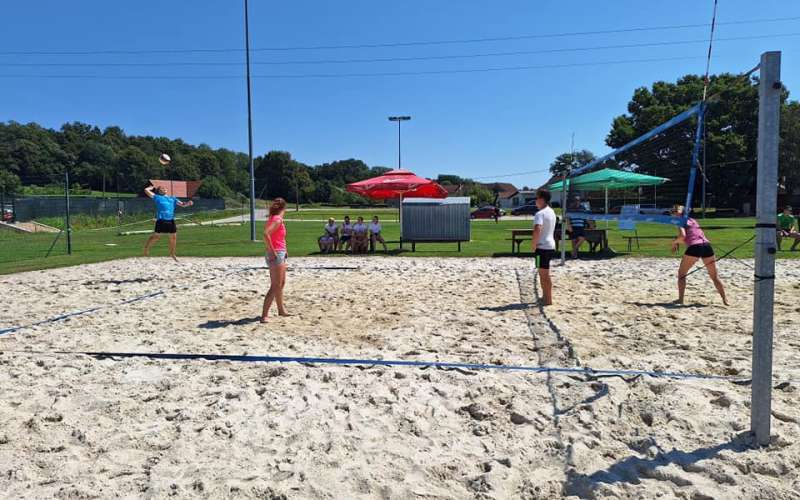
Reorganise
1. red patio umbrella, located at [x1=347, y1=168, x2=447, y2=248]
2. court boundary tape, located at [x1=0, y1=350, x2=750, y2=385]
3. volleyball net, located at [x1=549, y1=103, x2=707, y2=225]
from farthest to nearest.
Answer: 1. red patio umbrella, located at [x1=347, y1=168, x2=447, y2=248]
2. volleyball net, located at [x1=549, y1=103, x2=707, y2=225]
3. court boundary tape, located at [x1=0, y1=350, x2=750, y2=385]

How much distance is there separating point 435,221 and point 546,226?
344 inches

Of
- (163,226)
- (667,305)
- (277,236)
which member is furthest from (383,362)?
(163,226)

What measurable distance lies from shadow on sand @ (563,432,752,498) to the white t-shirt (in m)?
4.08

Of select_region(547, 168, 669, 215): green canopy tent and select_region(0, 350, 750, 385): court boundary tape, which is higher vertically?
select_region(547, 168, 669, 215): green canopy tent

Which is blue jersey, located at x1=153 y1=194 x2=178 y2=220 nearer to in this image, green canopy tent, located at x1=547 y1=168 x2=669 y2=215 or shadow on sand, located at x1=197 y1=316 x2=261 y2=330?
shadow on sand, located at x1=197 y1=316 x2=261 y2=330

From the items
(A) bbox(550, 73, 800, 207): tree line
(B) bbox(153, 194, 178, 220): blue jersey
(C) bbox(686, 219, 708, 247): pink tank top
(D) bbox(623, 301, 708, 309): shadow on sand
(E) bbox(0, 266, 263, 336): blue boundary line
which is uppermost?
(A) bbox(550, 73, 800, 207): tree line

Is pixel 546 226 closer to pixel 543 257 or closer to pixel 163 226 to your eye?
pixel 543 257

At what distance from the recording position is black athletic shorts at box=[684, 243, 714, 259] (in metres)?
7.07

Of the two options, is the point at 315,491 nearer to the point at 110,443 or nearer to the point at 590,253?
the point at 110,443

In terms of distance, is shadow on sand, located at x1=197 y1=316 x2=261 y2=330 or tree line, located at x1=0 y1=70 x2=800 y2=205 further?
tree line, located at x1=0 y1=70 x2=800 y2=205

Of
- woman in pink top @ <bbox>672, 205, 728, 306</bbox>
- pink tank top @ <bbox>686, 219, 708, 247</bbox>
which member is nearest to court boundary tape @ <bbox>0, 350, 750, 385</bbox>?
woman in pink top @ <bbox>672, 205, 728, 306</bbox>

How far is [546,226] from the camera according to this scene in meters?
7.10

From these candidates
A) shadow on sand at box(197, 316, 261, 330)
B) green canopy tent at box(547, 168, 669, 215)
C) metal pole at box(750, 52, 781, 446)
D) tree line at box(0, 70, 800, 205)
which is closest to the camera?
metal pole at box(750, 52, 781, 446)

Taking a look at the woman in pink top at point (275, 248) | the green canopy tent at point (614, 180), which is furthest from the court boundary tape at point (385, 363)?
the green canopy tent at point (614, 180)
